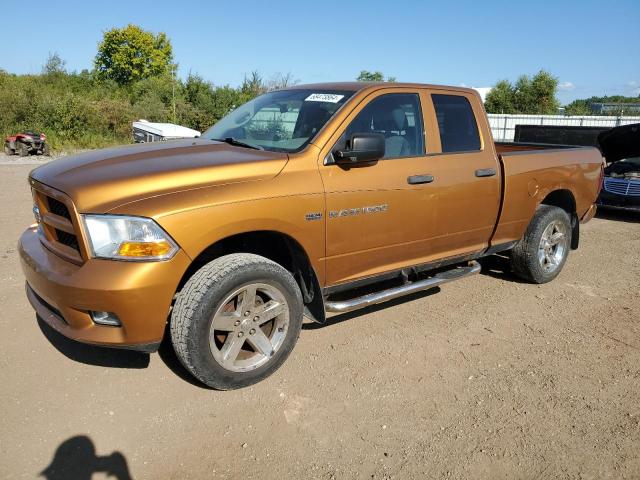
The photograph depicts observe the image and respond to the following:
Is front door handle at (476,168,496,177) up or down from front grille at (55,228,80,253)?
up

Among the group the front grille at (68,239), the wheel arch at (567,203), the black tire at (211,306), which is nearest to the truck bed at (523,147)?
the wheel arch at (567,203)

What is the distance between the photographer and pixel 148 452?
262 cm

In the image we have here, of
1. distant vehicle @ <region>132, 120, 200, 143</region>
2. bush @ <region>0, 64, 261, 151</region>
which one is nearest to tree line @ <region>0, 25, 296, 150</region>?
bush @ <region>0, 64, 261, 151</region>

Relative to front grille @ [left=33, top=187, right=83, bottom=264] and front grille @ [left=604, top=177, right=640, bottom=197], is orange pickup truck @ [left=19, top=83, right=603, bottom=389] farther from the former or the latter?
front grille @ [left=604, top=177, right=640, bottom=197]

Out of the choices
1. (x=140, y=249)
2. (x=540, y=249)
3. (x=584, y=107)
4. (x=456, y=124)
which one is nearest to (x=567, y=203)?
(x=540, y=249)

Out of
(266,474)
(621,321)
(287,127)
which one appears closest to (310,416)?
(266,474)

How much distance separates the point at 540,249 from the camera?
5.16 metres

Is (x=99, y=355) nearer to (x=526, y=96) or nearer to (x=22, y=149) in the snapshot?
(x=22, y=149)

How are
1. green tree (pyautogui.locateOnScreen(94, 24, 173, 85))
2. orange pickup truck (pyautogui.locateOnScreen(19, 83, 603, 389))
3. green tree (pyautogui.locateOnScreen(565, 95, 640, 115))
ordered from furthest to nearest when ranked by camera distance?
green tree (pyautogui.locateOnScreen(94, 24, 173, 85)) < green tree (pyautogui.locateOnScreen(565, 95, 640, 115)) < orange pickup truck (pyautogui.locateOnScreen(19, 83, 603, 389))

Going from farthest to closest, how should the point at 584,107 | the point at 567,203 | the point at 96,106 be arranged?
the point at 584,107 → the point at 96,106 → the point at 567,203

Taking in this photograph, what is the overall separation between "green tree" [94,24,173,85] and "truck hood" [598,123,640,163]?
59.2 m

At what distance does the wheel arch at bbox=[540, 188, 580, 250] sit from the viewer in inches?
209

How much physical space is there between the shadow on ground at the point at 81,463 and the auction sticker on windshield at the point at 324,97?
2723mm

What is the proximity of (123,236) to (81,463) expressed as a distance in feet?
3.85
